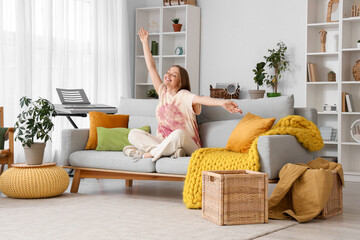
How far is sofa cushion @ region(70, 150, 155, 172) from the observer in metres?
4.05

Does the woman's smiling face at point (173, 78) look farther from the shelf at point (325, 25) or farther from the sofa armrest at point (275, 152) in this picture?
the shelf at point (325, 25)

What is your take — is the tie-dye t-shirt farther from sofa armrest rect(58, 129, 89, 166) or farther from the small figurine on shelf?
the small figurine on shelf

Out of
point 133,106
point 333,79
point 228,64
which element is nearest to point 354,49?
point 333,79

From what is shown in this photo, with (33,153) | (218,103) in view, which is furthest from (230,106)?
(33,153)

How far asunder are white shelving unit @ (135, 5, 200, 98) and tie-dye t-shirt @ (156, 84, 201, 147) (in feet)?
8.45

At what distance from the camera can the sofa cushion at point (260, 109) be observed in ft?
13.3

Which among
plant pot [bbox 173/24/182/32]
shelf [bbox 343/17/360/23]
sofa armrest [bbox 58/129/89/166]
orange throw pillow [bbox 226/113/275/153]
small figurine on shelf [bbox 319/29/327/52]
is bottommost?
sofa armrest [bbox 58/129/89/166]

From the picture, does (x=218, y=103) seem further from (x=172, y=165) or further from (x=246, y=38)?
(x=246, y=38)

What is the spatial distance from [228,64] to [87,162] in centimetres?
298

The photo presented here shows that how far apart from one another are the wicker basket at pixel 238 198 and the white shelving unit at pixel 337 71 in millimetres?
2543

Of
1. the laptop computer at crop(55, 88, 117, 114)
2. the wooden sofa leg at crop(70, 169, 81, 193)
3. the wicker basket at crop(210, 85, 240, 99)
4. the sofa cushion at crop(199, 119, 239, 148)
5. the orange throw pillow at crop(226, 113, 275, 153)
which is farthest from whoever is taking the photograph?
the wicker basket at crop(210, 85, 240, 99)

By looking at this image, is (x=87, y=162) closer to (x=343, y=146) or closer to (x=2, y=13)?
(x=2, y=13)

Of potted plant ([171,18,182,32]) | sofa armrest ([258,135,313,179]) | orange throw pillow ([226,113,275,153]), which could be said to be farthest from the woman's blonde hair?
potted plant ([171,18,182,32])

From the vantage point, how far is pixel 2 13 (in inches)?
215
